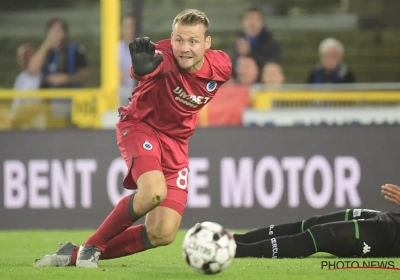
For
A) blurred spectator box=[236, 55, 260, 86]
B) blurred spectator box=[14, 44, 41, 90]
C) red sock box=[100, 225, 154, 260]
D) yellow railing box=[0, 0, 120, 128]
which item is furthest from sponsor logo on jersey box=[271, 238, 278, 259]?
blurred spectator box=[14, 44, 41, 90]

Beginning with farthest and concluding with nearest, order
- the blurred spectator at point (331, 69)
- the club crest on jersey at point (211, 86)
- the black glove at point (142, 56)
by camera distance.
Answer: the blurred spectator at point (331, 69)
the club crest on jersey at point (211, 86)
the black glove at point (142, 56)

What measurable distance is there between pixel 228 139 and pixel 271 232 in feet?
12.0

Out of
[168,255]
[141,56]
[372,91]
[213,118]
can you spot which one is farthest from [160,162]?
[372,91]

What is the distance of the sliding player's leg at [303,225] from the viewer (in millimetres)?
7445

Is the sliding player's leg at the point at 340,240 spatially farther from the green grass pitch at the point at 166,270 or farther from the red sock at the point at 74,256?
the red sock at the point at 74,256

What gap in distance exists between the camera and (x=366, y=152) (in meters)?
10.9

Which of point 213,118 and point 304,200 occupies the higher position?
point 213,118

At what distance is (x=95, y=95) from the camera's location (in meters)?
12.2

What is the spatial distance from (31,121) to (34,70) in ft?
5.13

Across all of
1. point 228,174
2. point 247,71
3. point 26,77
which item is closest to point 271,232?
point 228,174

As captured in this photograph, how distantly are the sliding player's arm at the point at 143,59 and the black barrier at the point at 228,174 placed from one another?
468 cm

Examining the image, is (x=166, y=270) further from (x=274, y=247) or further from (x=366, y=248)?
(x=366, y=248)

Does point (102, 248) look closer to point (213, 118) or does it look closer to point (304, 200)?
point (304, 200)

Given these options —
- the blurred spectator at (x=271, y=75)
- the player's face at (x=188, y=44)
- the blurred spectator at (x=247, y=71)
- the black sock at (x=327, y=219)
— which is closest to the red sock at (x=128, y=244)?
the player's face at (x=188, y=44)
